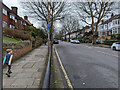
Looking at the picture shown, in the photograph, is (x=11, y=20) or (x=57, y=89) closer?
(x=57, y=89)

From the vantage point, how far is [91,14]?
76.5 feet

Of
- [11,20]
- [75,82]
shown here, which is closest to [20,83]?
[75,82]

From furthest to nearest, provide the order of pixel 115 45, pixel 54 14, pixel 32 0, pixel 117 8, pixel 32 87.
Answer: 1. pixel 54 14
2. pixel 117 8
3. pixel 32 0
4. pixel 115 45
5. pixel 32 87

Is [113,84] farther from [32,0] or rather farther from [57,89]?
[32,0]

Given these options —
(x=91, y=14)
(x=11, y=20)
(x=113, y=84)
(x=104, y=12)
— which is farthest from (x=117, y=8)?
(x=11, y=20)

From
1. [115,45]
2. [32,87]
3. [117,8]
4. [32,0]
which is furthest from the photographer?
[117,8]

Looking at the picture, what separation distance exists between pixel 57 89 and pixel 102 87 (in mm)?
1525

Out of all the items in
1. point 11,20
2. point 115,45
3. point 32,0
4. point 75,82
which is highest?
point 32,0

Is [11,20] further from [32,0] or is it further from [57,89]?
[57,89]

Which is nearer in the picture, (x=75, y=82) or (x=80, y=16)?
(x=75, y=82)

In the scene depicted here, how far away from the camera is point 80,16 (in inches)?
953

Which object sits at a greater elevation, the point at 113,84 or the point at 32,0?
the point at 32,0

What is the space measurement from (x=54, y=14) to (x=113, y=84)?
20.1 metres

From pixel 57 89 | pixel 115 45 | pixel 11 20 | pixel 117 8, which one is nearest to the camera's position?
pixel 57 89
